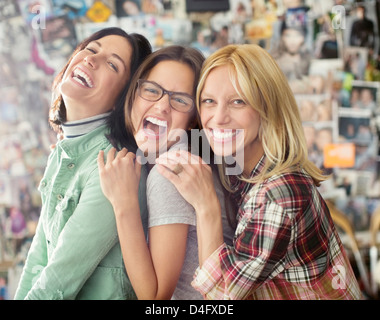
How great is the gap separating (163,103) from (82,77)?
263 mm

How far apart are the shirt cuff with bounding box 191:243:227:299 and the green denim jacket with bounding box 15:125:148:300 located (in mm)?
209

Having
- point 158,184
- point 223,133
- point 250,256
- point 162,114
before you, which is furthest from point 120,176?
point 250,256

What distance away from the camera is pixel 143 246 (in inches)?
46.4

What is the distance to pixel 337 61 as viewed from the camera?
1311 millimetres

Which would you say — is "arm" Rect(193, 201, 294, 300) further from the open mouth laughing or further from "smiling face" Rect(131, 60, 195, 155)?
"smiling face" Rect(131, 60, 195, 155)

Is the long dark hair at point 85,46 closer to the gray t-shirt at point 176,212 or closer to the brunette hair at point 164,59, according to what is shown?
the brunette hair at point 164,59

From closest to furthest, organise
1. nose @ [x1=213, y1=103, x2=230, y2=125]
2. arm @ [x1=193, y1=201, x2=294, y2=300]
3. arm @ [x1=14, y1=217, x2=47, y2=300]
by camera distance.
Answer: arm @ [x1=193, y1=201, x2=294, y2=300], nose @ [x1=213, y1=103, x2=230, y2=125], arm @ [x1=14, y1=217, x2=47, y2=300]

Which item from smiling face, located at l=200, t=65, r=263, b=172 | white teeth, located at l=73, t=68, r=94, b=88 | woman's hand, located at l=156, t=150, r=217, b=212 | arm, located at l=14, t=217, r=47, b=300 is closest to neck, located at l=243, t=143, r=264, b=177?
smiling face, located at l=200, t=65, r=263, b=172

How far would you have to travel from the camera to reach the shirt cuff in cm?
112

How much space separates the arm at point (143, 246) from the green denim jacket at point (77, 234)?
0.07 feet

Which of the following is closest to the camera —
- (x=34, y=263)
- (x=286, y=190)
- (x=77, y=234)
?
(x=286, y=190)

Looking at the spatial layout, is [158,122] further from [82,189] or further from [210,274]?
[210,274]

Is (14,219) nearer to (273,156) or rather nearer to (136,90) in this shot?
(136,90)
